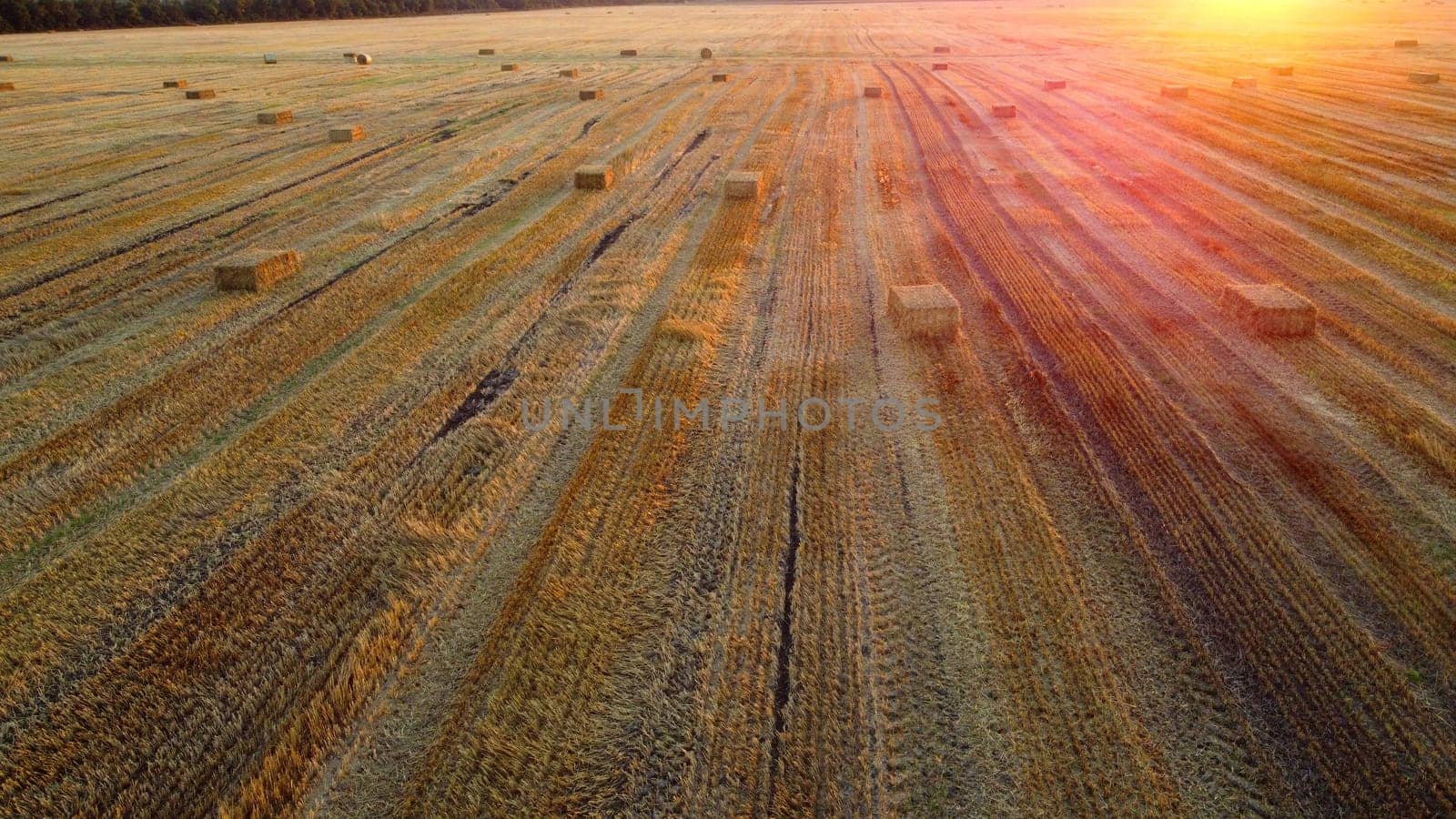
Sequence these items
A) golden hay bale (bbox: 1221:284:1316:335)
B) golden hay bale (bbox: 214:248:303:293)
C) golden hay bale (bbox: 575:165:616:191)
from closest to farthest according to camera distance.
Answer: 1. golden hay bale (bbox: 1221:284:1316:335)
2. golden hay bale (bbox: 214:248:303:293)
3. golden hay bale (bbox: 575:165:616:191)

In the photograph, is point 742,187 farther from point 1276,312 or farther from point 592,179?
point 1276,312

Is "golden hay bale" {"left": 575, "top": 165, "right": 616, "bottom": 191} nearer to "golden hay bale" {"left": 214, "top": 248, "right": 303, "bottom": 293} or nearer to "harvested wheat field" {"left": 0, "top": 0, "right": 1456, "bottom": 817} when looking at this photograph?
"harvested wheat field" {"left": 0, "top": 0, "right": 1456, "bottom": 817}

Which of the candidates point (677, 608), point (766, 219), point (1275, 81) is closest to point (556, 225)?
point (766, 219)

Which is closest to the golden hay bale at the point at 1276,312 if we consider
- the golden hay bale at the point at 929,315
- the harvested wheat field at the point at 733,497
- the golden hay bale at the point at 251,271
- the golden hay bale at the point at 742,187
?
the harvested wheat field at the point at 733,497

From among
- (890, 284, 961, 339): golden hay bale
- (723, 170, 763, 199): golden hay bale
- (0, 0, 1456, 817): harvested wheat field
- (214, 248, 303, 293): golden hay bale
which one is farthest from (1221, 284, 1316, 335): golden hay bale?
(214, 248, 303, 293): golden hay bale

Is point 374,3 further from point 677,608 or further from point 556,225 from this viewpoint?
point 677,608

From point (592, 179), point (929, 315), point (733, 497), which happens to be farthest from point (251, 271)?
point (929, 315)

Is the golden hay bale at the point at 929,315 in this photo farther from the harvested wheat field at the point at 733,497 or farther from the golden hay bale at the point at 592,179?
the golden hay bale at the point at 592,179
